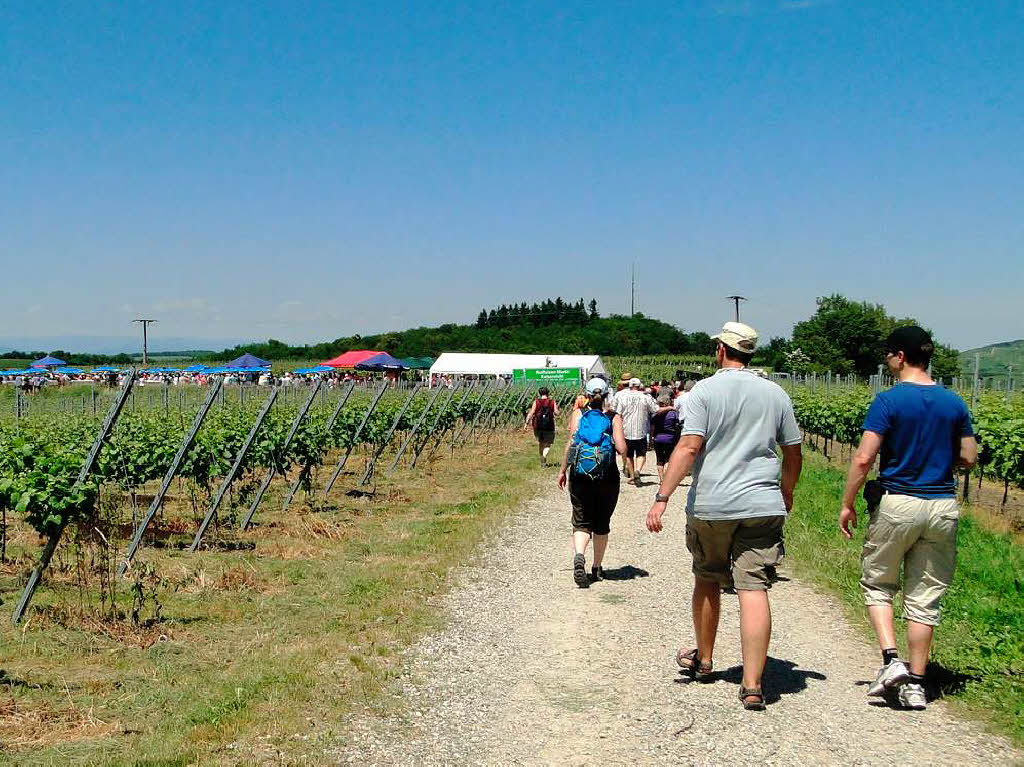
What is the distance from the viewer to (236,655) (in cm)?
541

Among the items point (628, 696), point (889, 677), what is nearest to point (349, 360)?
point (628, 696)

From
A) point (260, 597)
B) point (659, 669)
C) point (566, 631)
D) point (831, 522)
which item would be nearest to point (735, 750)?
point (659, 669)

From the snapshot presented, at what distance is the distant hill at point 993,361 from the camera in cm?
1555

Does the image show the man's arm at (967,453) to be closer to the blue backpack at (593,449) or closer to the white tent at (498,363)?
the blue backpack at (593,449)

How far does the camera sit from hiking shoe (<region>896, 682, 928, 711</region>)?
4262 mm

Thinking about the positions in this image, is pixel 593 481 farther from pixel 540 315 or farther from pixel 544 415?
pixel 540 315

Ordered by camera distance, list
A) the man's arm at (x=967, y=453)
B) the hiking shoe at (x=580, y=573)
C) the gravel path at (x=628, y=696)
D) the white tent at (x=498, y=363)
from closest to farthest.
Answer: the gravel path at (x=628, y=696), the man's arm at (x=967, y=453), the hiking shoe at (x=580, y=573), the white tent at (x=498, y=363)

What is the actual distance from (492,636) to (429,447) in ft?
55.9

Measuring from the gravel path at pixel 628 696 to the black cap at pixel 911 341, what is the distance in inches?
65.3

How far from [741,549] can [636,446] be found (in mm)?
9387

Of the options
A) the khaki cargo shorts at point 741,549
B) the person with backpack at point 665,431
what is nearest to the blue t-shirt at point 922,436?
the khaki cargo shorts at point 741,549

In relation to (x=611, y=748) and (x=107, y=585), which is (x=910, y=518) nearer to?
(x=611, y=748)

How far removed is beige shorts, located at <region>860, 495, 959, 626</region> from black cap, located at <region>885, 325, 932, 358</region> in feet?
2.27

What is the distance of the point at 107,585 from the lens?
680cm
